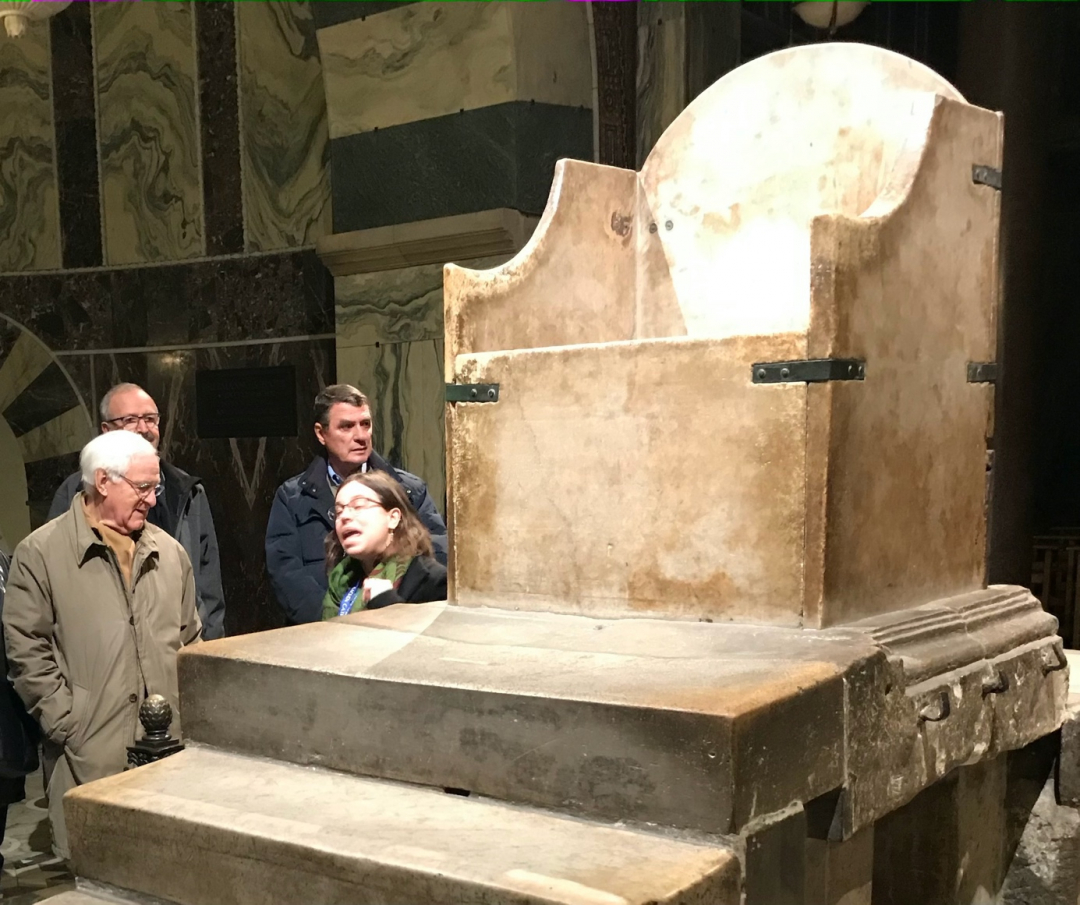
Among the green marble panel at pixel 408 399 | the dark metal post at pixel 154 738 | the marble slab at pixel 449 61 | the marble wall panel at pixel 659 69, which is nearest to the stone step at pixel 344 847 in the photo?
the dark metal post at pixel 154 738

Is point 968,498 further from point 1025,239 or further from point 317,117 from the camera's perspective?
point 317,117

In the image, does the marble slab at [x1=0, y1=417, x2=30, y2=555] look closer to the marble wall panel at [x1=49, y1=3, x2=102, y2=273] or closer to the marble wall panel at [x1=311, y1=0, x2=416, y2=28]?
the marble wall panel at [x1=49, y1=3, x2=102, y2=273]

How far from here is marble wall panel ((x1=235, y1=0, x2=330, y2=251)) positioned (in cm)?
590

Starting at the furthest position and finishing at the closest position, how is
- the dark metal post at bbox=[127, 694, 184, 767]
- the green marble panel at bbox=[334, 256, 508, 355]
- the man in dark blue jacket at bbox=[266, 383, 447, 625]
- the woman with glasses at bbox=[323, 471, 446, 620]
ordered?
1. the green marble panel at bbox=[334, 256, 508, 355]
2. the man in dark blue jacket at bbox=[266, 383, 447, 625]
3. the woman with glasses at bbox=[323, 471, 446, 620]
4. the dark metal post at bbox=[127, 694, 184, 767]

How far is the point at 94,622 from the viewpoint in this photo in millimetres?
3195

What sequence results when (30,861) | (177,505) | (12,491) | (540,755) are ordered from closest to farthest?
(540,755) → (177,505) → (30,861) → (12,491)

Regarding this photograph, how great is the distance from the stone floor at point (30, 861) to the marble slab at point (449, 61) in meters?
3.24

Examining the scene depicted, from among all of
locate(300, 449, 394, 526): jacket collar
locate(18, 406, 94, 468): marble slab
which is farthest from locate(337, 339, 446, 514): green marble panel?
locate(18, 406, 94, 468): marble slab

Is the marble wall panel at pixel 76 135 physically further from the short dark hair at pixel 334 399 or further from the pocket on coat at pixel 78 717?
the pocket on coat at pixel 78 717

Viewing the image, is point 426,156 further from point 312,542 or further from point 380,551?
point 380,551

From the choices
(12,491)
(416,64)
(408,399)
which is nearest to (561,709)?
(408,399)

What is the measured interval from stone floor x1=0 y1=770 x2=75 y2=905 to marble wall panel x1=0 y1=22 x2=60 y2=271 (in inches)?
130

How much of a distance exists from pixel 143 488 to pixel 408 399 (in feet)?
6.52

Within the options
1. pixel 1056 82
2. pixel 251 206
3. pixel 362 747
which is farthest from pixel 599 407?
pixel 1056 82
